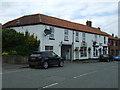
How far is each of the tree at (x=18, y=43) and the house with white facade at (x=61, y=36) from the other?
1.51m

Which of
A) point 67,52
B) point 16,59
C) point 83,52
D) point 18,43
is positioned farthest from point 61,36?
point 16,59

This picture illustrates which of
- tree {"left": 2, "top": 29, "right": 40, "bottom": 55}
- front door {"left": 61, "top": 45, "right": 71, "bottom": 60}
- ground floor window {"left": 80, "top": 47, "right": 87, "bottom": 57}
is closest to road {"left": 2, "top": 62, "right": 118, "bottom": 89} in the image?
tree {"left": 2, "top": 29, "right": 40, "bottom": 55}

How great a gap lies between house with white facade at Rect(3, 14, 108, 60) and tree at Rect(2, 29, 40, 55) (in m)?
1.51

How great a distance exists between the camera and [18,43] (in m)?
21.1

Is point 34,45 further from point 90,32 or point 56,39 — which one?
point 90,32

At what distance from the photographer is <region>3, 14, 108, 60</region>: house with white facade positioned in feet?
72.3

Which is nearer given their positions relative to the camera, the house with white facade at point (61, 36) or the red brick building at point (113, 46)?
the house with white facade at point (61, 36)

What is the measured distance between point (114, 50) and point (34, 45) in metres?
32.6

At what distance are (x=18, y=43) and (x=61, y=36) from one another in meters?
6.91

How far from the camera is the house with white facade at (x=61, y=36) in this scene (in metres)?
22.0

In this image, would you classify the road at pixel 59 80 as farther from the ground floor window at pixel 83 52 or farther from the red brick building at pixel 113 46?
the red brick building at pixel 113 46

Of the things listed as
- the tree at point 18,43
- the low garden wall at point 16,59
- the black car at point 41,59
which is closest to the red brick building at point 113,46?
the tree at point 18,43

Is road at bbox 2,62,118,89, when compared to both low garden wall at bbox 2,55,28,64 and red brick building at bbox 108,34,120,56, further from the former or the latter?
red brick building at bbox 108,34,120,56

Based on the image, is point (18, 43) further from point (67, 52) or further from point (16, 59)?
point (67, 52)
